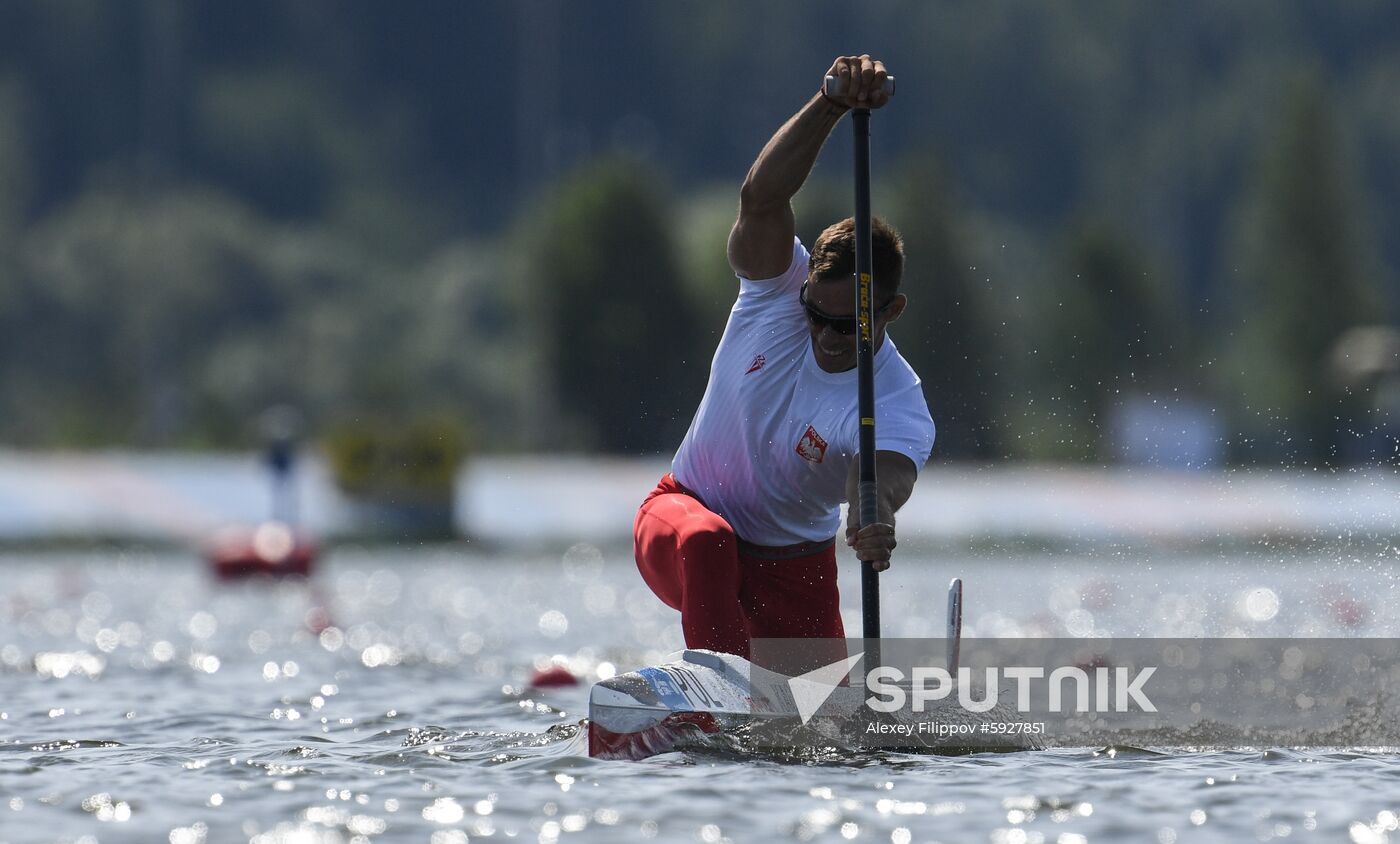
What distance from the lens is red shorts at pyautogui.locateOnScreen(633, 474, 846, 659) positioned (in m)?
6.93

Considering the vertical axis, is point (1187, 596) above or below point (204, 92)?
below

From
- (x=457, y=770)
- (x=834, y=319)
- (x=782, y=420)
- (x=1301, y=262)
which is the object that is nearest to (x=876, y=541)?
(x=782, y=420)

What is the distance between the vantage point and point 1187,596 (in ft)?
70.8

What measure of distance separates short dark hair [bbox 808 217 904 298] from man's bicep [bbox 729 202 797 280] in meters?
0.12

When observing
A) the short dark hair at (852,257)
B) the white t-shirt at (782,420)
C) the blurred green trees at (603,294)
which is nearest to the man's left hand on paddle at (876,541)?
the white t-shirt at (782,420)

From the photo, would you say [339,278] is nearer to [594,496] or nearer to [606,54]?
[606,54]

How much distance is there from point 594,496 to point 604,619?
1018cm

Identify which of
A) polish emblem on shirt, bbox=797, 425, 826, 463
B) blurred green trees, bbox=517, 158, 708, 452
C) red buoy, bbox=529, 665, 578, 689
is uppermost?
blurred green trees, bbox=517, 158, 708, 452

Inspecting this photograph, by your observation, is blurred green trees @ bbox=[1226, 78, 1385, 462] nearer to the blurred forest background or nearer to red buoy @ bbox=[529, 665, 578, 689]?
the blurred forest background

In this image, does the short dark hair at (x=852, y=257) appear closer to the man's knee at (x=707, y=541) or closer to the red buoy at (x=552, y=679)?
the man's knee at (x=707, y=541)

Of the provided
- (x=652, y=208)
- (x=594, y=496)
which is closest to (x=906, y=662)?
(x=594, y=496)

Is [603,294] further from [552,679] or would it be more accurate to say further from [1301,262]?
[552,679]

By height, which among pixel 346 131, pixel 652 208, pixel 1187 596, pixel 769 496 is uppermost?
pixel 346 131

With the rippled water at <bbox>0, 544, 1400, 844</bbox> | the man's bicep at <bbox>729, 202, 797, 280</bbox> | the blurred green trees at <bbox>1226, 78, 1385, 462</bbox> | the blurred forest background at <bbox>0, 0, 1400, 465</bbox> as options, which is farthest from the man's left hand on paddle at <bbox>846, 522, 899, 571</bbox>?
the blurred green trees at <bbox>1226, 78, 1385, 462</bbox>
